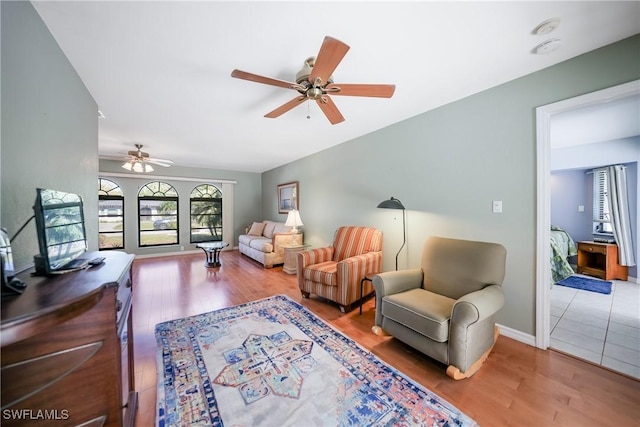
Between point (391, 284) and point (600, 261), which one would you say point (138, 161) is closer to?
point (391, 284)

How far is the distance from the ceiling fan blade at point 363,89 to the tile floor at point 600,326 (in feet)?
8.62

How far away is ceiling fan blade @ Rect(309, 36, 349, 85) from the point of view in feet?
4.15

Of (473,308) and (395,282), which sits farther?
(395,282)

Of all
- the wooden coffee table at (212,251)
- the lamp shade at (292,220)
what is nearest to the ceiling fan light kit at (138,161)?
the wooden coffee table at (212,251)

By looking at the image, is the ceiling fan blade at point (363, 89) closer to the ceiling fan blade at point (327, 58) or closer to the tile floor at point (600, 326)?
the ceiling fan blade at point (327, 58)

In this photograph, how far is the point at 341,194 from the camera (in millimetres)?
4043

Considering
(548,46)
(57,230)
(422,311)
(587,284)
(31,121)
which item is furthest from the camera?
(587,284)

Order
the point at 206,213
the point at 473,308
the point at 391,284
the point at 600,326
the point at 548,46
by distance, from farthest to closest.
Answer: the point at 206,213 < the point at 600,326 < the point at 391,284 < the point at 548,46 < the point at 473,308

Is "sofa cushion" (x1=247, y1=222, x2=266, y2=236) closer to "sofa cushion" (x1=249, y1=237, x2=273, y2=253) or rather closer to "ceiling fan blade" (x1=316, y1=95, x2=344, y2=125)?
"sofa cushion" (x1=249, y1=237, x2=273, y2=253)

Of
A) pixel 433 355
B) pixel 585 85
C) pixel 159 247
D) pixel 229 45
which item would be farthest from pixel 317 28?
pixel 159 247

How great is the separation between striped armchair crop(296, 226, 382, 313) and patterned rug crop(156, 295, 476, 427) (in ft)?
1.55

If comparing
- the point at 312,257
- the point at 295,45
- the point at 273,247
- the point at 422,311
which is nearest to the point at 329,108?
the point at 295,45

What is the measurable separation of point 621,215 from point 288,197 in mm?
5984

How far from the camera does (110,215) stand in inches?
212
